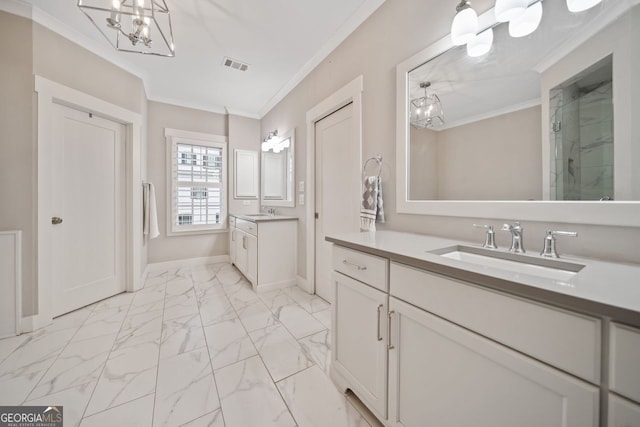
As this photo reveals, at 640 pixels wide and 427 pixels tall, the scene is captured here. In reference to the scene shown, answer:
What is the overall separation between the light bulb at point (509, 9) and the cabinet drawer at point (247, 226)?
255 cm

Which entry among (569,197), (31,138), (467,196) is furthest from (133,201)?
(569,197)

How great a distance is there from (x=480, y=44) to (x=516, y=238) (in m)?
1.01

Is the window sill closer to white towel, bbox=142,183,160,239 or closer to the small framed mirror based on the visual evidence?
white towel, bbox=142,183,160,239

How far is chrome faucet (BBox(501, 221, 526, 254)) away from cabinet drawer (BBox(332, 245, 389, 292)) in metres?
0.56

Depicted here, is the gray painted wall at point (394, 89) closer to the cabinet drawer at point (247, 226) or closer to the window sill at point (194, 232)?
the cabinet drawer at point (247, 226)

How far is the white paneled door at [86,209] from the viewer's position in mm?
2172

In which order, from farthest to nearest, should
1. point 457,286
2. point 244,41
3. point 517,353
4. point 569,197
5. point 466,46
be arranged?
1. point 244,41
2. point 466,46
3. point 569,197
4. point 457,286
5. point 517,353

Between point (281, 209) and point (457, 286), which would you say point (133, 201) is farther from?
point (457, 286)

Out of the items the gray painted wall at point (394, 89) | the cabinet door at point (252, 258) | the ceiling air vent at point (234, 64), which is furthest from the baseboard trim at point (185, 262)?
the gray painted wall at point (394, 89)

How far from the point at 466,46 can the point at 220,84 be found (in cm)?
302

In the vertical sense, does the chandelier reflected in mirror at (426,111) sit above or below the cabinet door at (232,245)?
above

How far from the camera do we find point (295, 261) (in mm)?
3021

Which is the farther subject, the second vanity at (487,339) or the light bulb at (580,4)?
the light bulb at (580,4)

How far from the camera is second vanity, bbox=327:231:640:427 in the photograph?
20.2 inches
